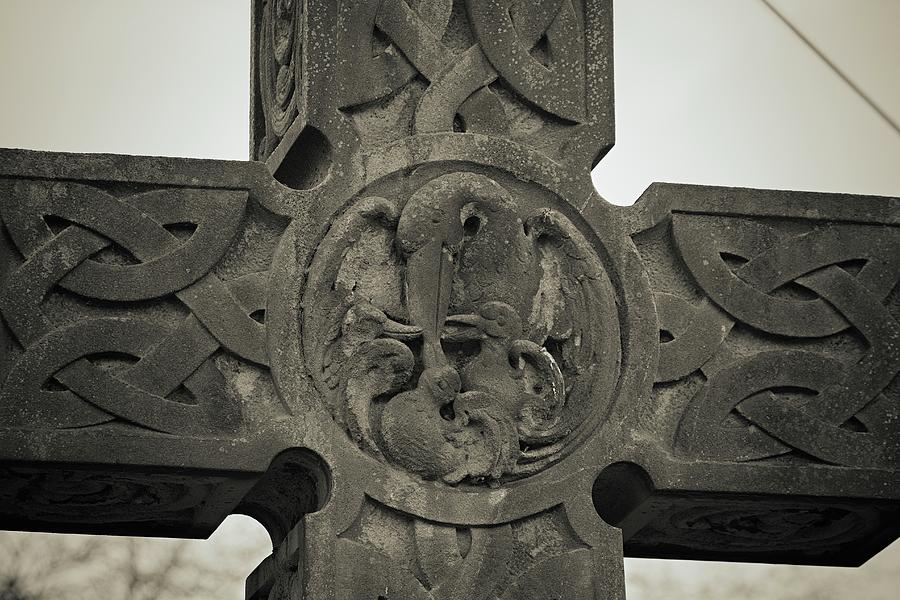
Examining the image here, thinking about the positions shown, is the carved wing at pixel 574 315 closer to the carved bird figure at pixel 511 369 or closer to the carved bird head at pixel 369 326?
the carved bird figure at pixel 511 369

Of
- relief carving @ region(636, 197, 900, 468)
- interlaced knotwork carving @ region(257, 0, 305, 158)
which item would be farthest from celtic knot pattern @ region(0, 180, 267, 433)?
relief carving @ region(636, 197, 900, 468)

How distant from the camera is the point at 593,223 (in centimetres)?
534

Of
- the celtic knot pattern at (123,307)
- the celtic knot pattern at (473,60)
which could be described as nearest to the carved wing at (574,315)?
the celtic knot pattern at (473,60)

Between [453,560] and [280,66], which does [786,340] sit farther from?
[280,66]

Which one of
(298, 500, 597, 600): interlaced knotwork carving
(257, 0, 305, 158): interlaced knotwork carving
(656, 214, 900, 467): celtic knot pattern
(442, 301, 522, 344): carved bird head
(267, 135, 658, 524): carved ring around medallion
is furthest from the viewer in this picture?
(257, 0, 305, 158): interlaced knotwork carving

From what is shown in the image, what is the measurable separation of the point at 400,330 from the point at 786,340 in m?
1.14

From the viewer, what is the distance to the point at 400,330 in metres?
5.10

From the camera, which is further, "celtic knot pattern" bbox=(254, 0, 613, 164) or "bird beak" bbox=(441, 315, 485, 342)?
"celtic knot pattern" bbox=(254, 0, 613, 164)

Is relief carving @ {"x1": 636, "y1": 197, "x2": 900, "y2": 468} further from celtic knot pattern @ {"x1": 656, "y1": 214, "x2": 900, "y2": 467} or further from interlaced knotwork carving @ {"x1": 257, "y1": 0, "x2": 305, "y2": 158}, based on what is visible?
interlaced knotwork carving @ {"x1": 257, "y1": 0, "x2": 305, "y2": 158}

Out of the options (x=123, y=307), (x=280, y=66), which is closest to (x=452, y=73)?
(x=280, y=66)

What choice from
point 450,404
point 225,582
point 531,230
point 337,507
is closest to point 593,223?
point 531,230

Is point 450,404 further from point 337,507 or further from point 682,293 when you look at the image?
point 682,293

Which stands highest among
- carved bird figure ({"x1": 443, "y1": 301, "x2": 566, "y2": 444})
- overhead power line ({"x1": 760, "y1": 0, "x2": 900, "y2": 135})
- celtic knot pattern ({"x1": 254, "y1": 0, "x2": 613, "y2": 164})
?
overhead power line ({"x1": 760, "y1": 0, "x2": 900, "y2": 135})

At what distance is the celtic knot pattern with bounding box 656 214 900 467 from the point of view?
5312mm
